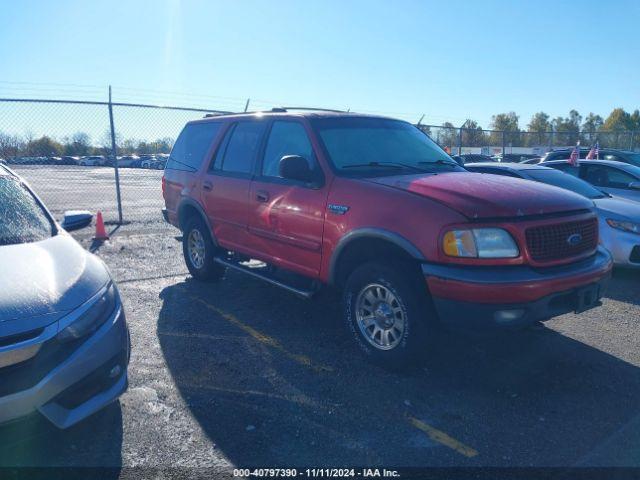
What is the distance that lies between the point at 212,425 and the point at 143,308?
2.59 meters

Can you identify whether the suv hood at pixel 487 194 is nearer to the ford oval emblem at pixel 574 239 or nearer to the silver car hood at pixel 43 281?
the ford oval emblem at pixel 574 239

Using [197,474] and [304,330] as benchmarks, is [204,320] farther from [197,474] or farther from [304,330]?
[197,474]

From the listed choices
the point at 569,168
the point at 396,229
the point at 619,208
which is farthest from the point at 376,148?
the point at 569,168

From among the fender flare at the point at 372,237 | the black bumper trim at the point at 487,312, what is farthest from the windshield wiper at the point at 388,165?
the black bumper trim at the point at 487,312

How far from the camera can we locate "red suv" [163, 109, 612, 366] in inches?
138

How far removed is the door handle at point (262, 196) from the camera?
16.4 ft

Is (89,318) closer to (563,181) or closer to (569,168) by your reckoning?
(563,181)

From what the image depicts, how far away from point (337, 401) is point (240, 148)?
3102mm

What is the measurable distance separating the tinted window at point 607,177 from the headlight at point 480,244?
6.34m

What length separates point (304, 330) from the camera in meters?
4.94

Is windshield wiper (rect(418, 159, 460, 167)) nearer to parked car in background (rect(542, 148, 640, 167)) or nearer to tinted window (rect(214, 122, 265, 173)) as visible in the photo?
tinted window (rect(214, 122, 265, 173))

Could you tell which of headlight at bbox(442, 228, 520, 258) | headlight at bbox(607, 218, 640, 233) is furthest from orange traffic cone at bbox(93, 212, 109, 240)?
headlight at bbox(607, 218, 640, 233)

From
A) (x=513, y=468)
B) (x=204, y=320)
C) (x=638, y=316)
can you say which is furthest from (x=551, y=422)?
(x=204, y=320)

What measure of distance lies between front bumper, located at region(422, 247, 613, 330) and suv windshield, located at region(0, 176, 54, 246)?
2722 mm
